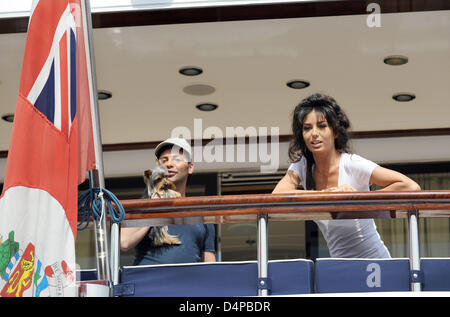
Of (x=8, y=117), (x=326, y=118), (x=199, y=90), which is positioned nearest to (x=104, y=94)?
(x=199, y=90)

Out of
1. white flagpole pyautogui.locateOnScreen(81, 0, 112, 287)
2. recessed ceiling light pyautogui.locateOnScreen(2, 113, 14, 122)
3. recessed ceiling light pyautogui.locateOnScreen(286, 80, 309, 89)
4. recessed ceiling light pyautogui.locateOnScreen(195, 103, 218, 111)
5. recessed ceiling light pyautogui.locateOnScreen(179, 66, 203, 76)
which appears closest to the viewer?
white flagpole pyautogui.locateOnScreen(81, 0, 112, 287)

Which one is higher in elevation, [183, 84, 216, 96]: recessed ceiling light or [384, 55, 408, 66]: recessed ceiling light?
[384, 55, 408, 66]: recessed ceiling light

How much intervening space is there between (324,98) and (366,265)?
987 millimetres

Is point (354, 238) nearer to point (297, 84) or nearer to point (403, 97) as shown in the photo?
point (297, 84)

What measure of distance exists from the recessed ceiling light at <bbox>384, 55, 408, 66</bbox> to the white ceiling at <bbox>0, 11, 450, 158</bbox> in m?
0.06

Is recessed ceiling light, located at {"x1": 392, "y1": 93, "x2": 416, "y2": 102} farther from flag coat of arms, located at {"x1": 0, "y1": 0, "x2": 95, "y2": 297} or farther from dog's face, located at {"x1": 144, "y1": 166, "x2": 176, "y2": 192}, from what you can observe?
flag coat of arms, located at {"x1": 0, "y1": 0, "x2": 95, "y2": 297}

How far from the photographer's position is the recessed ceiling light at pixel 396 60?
6.54 metres

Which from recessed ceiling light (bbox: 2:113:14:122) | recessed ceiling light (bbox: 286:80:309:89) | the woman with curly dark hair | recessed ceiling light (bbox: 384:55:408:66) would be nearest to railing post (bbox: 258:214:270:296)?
the woman with curly dark hair

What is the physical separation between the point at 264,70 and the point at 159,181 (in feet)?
10.3

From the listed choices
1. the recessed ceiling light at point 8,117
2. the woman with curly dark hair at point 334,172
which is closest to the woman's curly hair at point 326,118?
the woman with curly dark hair at point 334,172

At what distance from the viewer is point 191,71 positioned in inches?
→ 269

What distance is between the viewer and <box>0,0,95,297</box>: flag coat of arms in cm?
249
